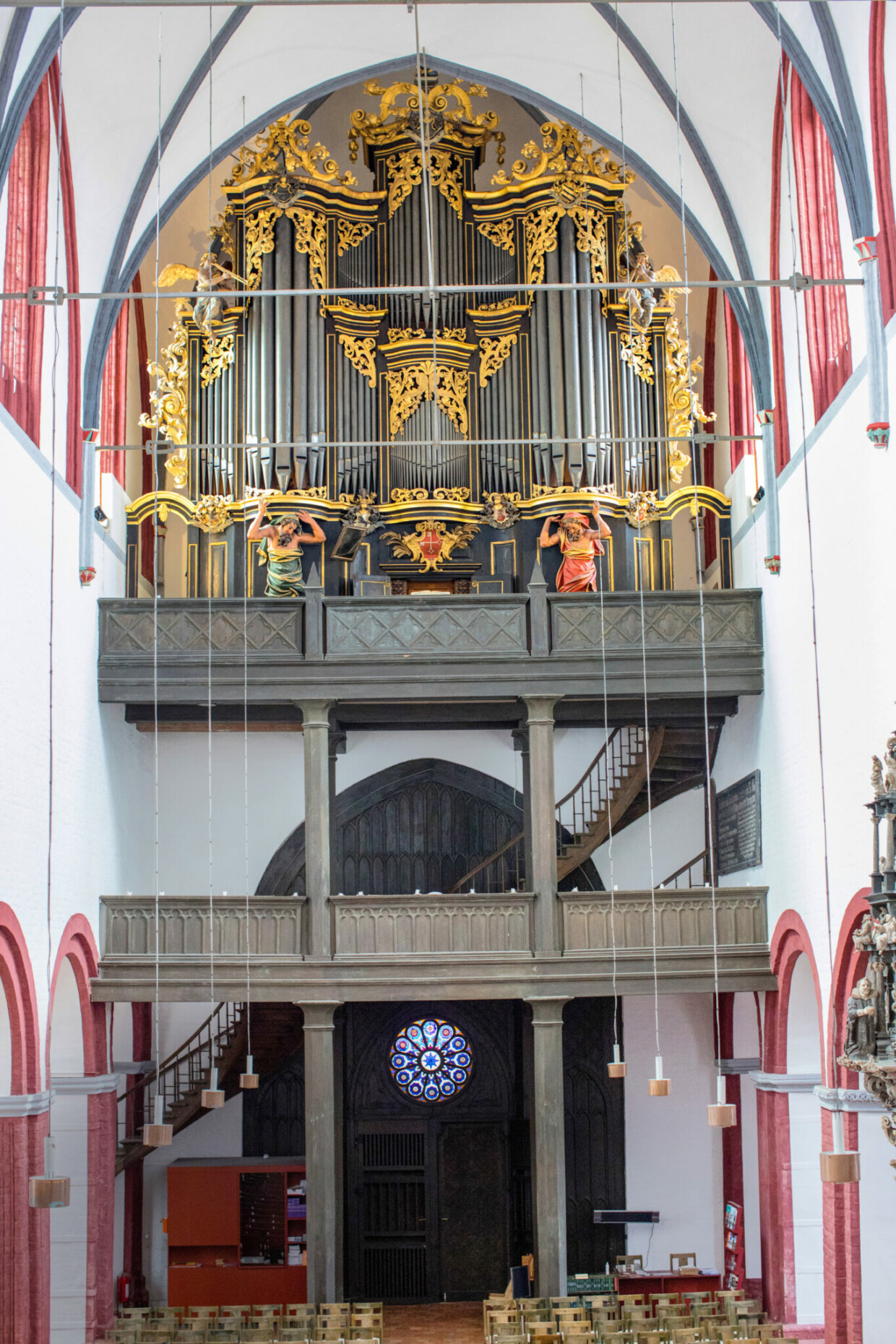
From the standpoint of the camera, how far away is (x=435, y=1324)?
20.5 metres

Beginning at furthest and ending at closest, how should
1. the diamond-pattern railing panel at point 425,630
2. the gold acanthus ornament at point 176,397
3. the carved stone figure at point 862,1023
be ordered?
the gold acanthus ornament at point 176,397 < the diamond-pattern railing panel at point 425,630 < the carved stone figure at point 862,1023

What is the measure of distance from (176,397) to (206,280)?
1609 mm

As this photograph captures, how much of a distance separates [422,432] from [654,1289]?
11738 mm

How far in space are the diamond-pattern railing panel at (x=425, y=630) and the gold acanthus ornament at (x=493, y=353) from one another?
355cm

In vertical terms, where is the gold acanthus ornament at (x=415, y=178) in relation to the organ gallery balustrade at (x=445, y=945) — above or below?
above

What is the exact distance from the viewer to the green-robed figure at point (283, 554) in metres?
19.9

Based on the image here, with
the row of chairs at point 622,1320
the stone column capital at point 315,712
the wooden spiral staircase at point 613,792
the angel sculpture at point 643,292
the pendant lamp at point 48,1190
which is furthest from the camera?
the wooden spiral staircase at point 613,792

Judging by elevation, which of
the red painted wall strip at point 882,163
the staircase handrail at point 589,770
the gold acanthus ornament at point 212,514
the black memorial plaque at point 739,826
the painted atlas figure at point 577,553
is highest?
the red painted wall strip at point 882,163

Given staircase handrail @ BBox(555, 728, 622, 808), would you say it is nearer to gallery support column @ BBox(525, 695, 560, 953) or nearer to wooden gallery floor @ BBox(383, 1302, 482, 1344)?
gallery support column @ BBox(525, 695, 560, 953)

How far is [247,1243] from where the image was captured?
21.9 m

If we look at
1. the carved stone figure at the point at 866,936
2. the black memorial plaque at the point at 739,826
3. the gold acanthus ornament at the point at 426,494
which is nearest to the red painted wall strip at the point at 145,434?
the gold acanthus ornament at the point at 426,494

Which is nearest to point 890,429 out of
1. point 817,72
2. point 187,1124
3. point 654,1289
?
point 817,72

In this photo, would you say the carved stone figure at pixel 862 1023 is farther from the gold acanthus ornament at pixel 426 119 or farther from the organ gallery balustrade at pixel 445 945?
the gold acanthus ornament at pixel 426 119

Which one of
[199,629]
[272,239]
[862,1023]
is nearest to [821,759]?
Answer: [862,1023]
